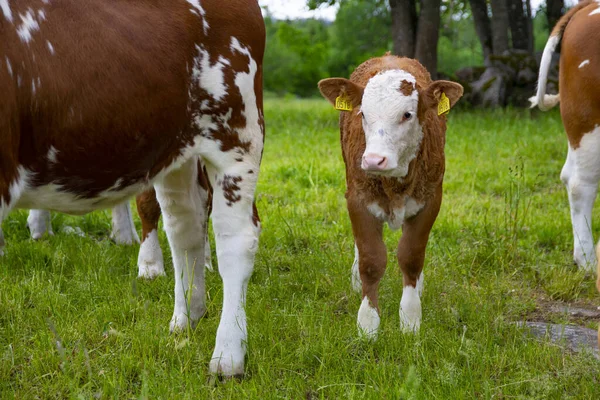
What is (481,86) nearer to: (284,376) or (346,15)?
(284,376)

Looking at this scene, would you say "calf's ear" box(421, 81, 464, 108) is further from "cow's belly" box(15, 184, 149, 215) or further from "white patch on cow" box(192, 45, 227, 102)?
"cow's belly" box(15, 184, 149, 215)

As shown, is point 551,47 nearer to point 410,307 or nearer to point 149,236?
point 410,307

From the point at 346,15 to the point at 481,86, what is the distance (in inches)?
1094

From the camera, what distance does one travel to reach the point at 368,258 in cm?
431

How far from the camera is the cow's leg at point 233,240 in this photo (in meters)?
3.71

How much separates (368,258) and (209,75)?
141 centimetres

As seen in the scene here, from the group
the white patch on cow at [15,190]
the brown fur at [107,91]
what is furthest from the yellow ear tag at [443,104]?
the white patch on cow at [15,190]

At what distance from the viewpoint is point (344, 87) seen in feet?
14.3

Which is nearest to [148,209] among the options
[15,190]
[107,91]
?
[107,91]

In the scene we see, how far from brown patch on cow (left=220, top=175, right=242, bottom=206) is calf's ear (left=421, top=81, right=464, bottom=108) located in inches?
48.3

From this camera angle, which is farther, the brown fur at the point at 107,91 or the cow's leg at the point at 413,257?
the cow's leg at the point at 413,257

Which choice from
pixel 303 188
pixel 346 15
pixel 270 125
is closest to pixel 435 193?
pixel 303 188

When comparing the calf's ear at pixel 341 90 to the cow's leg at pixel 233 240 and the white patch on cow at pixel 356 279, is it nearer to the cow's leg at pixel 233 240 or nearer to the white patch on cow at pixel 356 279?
the cow's leg at pixel 233 240

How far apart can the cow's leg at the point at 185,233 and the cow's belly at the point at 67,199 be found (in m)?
0.59
